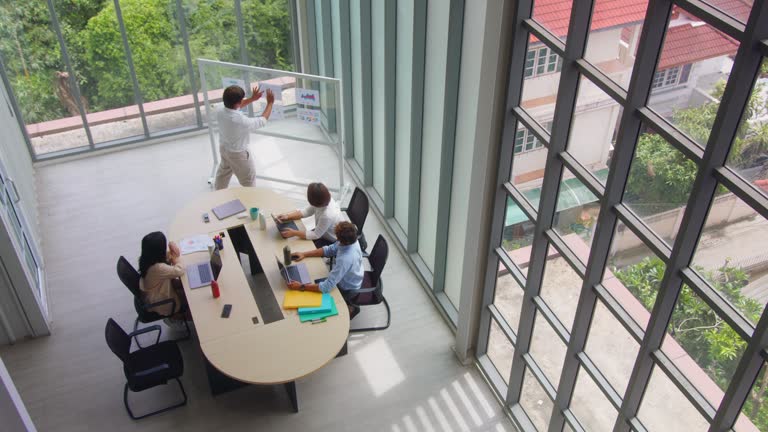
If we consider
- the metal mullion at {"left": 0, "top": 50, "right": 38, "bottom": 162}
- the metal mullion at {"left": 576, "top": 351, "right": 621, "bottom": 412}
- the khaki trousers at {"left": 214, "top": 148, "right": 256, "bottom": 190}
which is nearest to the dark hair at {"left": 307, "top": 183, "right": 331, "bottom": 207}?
the khaki trousers at {"left": 214, "top": 148, "right": 256, "bottom": 190}

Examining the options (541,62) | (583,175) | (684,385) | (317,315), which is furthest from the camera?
(317,315)

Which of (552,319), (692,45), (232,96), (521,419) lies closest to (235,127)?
(232,96)

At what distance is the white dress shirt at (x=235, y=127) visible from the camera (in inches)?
301

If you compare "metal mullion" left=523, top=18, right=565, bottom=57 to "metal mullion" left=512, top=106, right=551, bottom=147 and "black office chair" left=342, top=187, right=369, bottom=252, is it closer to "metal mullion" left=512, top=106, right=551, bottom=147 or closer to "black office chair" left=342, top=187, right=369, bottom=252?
"metal mullion" left=512, top=106, right=551, bottom=147

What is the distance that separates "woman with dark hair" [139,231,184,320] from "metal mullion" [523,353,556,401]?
3.09 meters

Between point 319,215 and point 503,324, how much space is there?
2.06 m

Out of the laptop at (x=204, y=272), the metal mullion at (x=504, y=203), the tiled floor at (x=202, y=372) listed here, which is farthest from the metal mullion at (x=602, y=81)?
the laptop at (x=204, y=272)

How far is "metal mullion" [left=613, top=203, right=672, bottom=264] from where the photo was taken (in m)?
3.94

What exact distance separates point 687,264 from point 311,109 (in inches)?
195

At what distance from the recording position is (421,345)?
683 centimetres

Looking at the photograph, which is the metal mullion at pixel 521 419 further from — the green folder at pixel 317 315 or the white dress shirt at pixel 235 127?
the white dress shirt at pixel 235 127

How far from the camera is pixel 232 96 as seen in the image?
753 centimetres

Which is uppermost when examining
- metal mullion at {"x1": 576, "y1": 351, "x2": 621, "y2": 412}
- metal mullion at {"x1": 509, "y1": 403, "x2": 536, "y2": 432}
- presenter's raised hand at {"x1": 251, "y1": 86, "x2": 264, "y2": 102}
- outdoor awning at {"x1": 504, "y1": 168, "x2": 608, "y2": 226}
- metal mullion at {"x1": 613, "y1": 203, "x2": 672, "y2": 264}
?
metal mullion at {"x1": 613, "y1": 203, "x2": 672, "y2": 264}

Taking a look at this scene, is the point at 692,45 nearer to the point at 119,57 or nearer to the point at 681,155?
the point at 681,155
